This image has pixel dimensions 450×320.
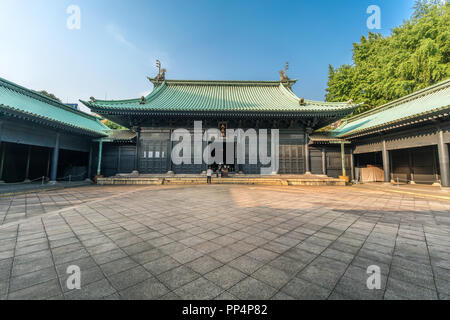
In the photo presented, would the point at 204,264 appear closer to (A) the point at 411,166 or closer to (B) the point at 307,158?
(B) the point at 307,158

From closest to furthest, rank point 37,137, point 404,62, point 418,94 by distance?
point 37,137
point 418,94
point 404,62

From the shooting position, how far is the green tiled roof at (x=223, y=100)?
12.4 metres

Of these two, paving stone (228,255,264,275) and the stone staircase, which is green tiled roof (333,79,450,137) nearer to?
the stone staircase

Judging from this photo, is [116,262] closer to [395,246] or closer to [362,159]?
[395,246]

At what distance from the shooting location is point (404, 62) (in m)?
15.5

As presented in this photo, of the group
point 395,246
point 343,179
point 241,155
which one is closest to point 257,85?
point 241,155

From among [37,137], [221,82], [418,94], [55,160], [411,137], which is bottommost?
[55,160]

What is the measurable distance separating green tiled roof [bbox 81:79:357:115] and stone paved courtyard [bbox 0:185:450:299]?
927cm

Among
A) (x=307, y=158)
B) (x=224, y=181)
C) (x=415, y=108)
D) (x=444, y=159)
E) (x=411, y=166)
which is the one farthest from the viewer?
(x=307, y=158)

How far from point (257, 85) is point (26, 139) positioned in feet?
63.3

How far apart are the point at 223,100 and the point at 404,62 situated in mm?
17274

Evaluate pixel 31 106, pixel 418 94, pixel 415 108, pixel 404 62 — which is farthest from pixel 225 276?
pixel 404 62

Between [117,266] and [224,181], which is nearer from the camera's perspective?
[117,266]

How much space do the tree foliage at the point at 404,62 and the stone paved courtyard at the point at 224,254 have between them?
17.8 m
